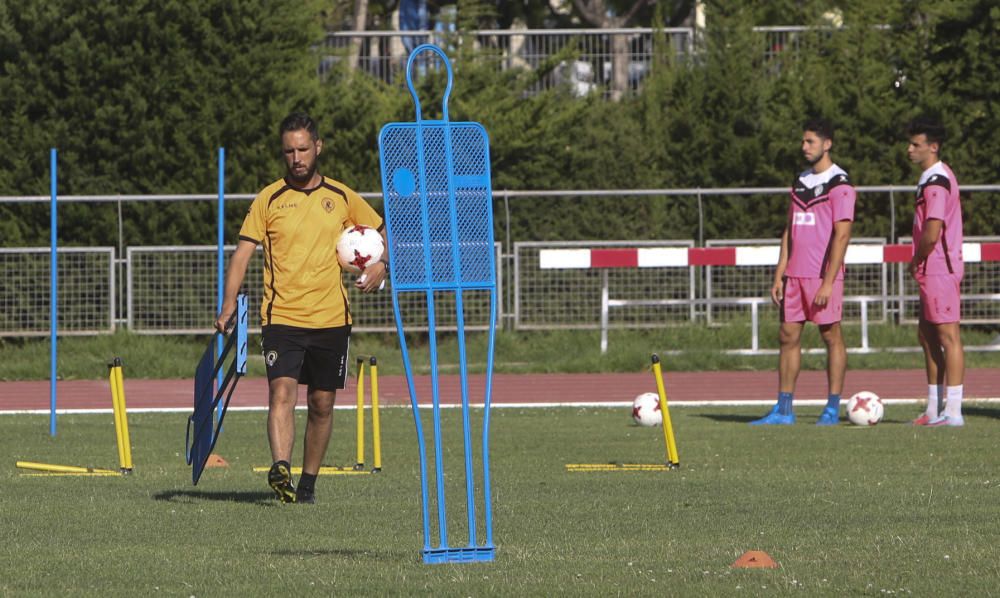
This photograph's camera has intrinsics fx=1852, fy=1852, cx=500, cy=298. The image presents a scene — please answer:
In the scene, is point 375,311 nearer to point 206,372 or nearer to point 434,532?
point 206,372

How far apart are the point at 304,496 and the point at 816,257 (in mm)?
5991

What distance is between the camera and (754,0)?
2769cm

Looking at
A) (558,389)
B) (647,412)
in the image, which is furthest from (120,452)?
(558,389)

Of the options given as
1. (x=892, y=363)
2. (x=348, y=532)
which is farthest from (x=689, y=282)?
(x=348, y=532)

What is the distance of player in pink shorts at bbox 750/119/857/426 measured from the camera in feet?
46.7

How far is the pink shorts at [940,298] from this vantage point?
13.8m

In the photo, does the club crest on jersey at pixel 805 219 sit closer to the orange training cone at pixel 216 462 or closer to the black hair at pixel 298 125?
the orange training cone at pixel 216 462

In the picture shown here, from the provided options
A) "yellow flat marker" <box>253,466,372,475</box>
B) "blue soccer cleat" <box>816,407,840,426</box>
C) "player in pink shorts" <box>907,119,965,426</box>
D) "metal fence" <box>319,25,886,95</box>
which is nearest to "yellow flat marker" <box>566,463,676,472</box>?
"yellow flat marker" <box>253,466,372,475</box>

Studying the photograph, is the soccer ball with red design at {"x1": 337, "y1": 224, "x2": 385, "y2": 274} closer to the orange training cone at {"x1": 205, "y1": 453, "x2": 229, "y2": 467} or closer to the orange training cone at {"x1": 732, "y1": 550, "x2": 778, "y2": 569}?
the orange training cone at {"x1": 732, "y1": 550, "x2": 778, "y2": 569}

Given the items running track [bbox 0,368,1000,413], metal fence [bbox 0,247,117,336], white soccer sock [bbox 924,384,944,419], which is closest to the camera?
white soccer sock [bbox 924,384,944,419]

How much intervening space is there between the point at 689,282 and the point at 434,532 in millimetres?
14763

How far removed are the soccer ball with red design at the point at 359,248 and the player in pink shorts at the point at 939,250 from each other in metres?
5.90

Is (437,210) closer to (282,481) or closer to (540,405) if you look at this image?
(282,481)

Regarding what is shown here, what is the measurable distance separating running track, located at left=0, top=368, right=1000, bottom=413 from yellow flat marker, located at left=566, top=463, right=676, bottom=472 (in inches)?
244
